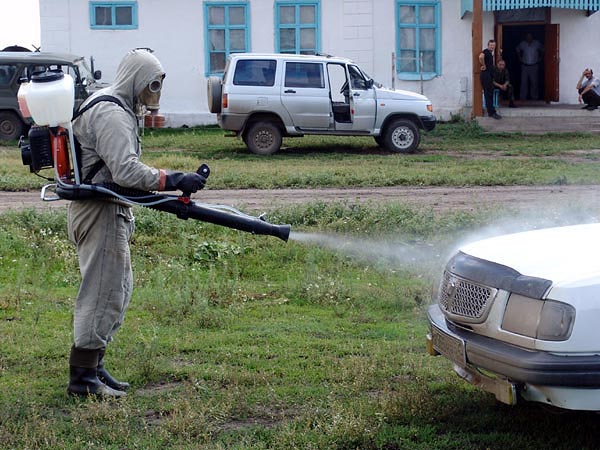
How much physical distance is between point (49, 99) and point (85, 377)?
Result: 1.64 metres

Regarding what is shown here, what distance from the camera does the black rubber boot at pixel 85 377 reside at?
18.9ft

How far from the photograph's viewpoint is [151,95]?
18.9ft

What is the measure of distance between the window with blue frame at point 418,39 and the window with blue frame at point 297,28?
2.19m

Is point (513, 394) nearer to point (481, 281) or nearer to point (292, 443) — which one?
point (481, 281)

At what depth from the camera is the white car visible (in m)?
4.41

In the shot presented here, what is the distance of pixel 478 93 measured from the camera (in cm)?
2447

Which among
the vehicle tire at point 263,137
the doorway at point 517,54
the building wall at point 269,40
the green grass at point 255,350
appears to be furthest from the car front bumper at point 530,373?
the doorway at point 517,54

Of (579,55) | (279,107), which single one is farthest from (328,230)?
(579,55)

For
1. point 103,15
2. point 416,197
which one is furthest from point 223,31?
point 416,197

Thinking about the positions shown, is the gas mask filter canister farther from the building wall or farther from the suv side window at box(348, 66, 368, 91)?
the building wall

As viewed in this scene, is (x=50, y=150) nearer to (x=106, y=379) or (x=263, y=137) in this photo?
(x=106, y=379)

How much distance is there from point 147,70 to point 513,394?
275cm

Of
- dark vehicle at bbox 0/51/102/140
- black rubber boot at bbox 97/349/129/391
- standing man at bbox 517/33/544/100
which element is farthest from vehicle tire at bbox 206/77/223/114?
black rubber boot at bbox 97/349/129/391

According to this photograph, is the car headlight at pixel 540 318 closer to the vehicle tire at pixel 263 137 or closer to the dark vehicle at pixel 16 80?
the vehicle tire at pixel 263 137
